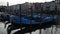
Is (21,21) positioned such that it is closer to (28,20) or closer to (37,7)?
(28,20)

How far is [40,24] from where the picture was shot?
49.3 inches

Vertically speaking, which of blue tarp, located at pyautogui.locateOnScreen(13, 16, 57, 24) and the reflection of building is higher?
the reflection of building

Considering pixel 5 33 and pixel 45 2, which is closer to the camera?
pixel 45 2

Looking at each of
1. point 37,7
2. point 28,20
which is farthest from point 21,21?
point 37,7

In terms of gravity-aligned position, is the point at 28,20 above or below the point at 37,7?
below

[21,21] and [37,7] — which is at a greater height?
[37,7]

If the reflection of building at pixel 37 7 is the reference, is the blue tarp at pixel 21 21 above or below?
below

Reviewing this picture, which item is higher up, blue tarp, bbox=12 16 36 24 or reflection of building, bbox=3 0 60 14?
reflection of building, bbox=3 0 60 14

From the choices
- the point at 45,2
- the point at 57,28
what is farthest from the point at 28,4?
the point at 57,28

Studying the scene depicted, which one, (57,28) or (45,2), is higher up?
(45,2)

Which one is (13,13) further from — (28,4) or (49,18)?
(49,18)

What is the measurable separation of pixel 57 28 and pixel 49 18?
191 mm

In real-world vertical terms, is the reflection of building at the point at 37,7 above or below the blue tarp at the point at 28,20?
above

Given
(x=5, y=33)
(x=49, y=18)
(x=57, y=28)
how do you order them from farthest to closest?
(x=5, y=33) → (x=57, y=28) → (x=49, y=18)
